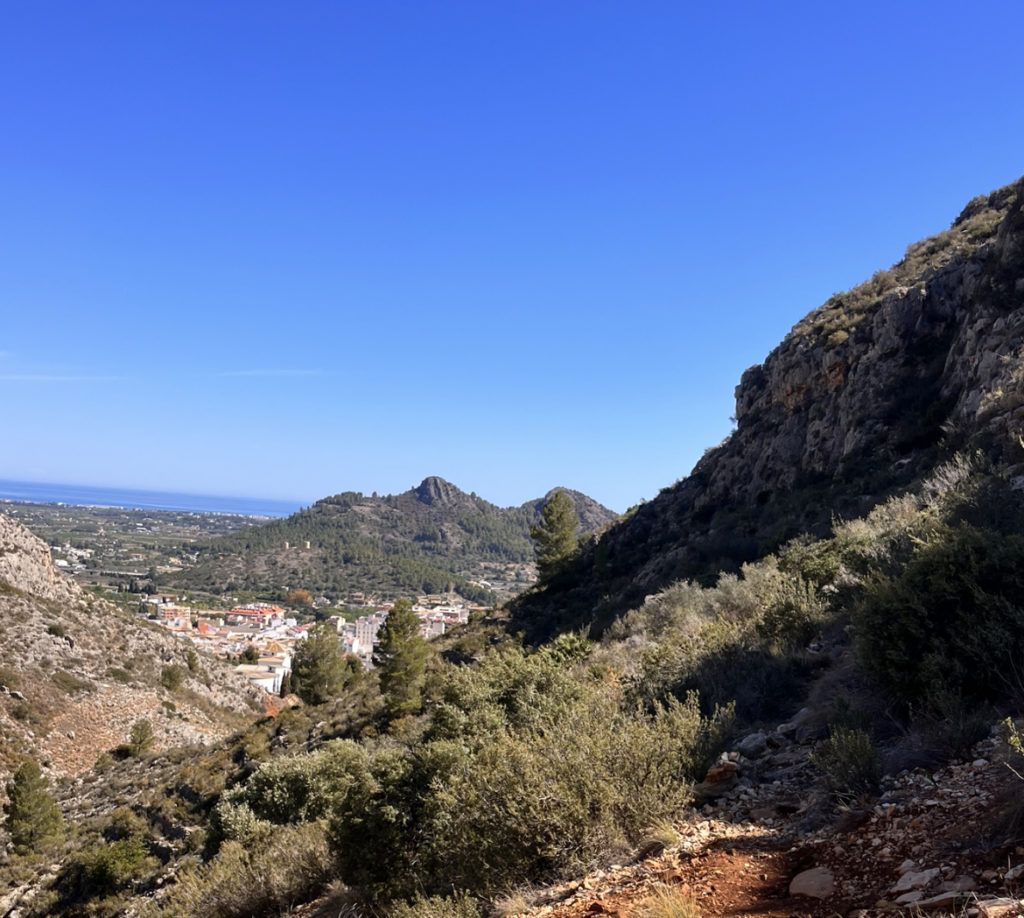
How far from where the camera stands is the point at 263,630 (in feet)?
302

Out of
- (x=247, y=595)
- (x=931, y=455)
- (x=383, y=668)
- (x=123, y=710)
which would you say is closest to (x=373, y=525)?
(x=247, y=595)

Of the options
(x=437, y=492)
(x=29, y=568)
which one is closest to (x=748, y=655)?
(x=29, y=568)

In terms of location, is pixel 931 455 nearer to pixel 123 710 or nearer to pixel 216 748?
pixel 216 748

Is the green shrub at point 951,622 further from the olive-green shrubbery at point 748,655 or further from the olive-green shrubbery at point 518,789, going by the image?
the olive-green shrubbery at point 518,789

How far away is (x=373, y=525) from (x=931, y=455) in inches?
6425

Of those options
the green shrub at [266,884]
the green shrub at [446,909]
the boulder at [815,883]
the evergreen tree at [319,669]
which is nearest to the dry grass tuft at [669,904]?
the boulder at [815,883]

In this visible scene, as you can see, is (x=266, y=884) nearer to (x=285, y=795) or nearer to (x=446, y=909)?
(x=446, y=909)

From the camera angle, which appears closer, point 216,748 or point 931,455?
point 931,455

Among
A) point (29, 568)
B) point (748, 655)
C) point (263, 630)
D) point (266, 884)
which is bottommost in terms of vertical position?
point (263, 630)

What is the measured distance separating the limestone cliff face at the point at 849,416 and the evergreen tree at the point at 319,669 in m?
10.6

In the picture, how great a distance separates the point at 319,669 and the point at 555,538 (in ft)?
48.0

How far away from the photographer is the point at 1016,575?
5.19 m

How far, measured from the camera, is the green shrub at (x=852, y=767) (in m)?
4.18

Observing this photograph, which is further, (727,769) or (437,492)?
(437,492)
